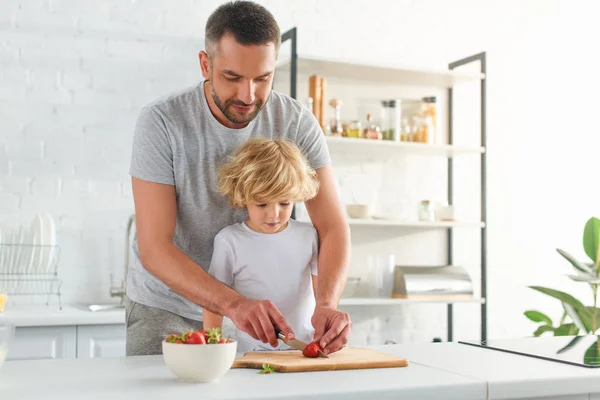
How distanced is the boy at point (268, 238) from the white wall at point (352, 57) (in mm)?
1597

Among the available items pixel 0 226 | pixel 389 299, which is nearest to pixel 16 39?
pixel 0 226

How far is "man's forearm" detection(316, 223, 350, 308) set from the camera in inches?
83.1

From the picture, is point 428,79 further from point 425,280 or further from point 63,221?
point 63,221

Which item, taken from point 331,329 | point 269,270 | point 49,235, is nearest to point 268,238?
point 269,270

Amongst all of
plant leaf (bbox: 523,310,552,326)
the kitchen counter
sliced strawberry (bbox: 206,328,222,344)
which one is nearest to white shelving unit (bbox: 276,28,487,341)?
plant leaf (bbox: 523,310,552,326)

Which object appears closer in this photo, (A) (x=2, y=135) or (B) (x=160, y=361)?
(B) (x=160, y=361)

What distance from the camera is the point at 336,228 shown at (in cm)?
229

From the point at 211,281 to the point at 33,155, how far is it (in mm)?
1881

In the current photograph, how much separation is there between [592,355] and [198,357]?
38.8 inches

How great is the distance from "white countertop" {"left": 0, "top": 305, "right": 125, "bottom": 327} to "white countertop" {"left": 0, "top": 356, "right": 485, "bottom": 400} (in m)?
1.38

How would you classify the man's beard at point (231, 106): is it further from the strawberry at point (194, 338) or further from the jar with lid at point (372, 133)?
the jar with lid at point (372, 133)

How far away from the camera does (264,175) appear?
2152mm

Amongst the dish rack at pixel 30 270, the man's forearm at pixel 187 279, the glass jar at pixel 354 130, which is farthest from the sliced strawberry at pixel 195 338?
the glass jar at pixel 354 130

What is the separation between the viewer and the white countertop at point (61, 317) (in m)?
3.00
